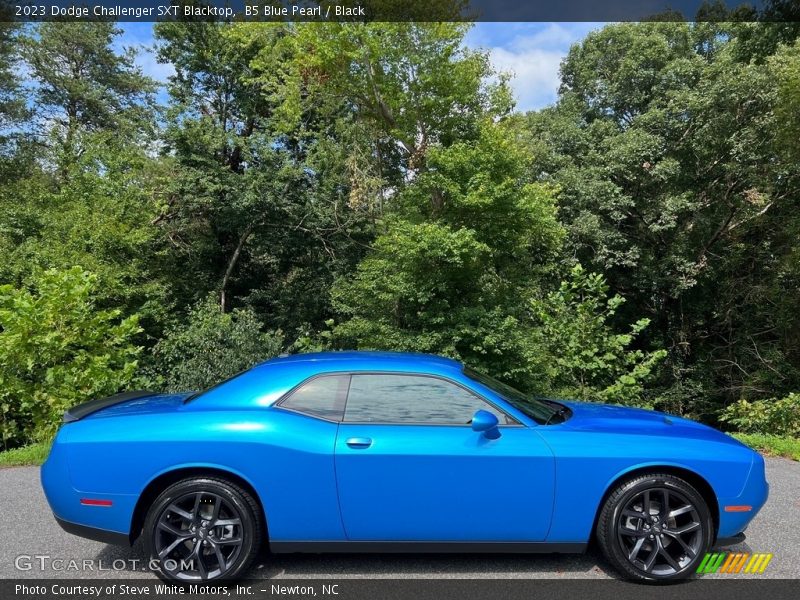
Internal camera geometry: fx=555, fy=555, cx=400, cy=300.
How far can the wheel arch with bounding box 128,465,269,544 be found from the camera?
329 cm

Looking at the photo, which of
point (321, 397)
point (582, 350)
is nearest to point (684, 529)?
point (321, 397)

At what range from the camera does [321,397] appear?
3490 millimetres

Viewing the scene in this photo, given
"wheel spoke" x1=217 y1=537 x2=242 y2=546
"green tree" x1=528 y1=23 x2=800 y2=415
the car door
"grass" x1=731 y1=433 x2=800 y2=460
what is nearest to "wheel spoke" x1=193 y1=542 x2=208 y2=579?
"wheel spoke" x1=217 y1=537 x2=242 y2=546

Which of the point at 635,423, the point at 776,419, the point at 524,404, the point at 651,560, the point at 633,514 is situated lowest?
the point at 776,419

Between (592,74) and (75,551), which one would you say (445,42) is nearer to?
(592,74)

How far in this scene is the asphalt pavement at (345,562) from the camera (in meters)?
3.38

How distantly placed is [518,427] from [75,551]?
120 inches

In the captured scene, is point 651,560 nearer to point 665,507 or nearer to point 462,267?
point 665,507

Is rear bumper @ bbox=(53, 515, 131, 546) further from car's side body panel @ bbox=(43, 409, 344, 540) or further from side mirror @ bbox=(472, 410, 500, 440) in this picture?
side mirror @ bbox=(472, 410, 500, 440)

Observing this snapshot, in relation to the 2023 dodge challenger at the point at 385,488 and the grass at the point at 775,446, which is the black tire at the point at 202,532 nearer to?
the 2023 dodge challenger at the point at 385,488

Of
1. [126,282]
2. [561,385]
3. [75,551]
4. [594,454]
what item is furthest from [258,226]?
[594,454]

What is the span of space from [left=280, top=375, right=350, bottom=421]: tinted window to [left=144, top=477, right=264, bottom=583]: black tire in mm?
599

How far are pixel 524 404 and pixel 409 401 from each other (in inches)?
32.7

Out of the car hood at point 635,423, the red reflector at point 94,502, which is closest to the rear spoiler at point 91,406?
the red reflector at point 94,502
